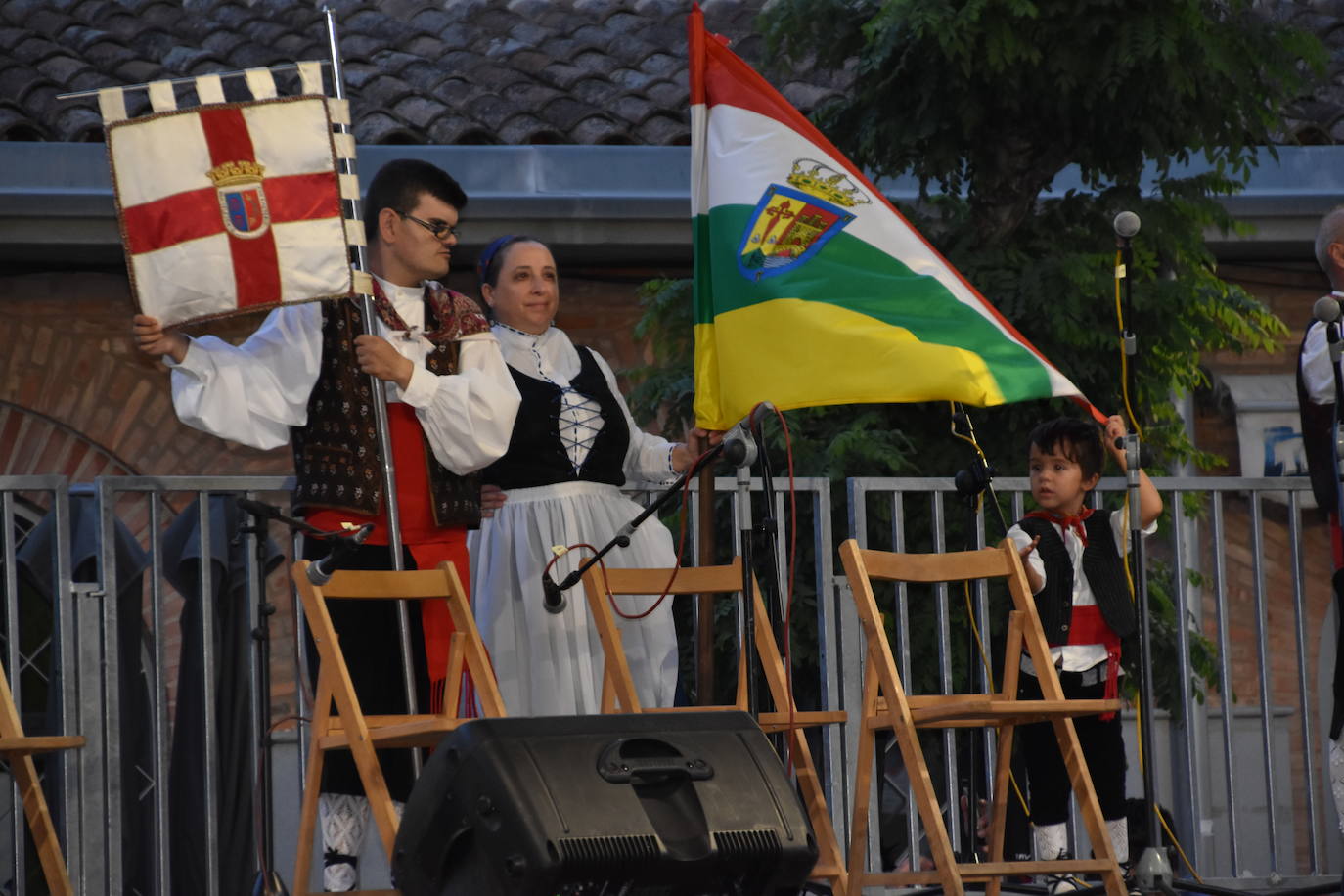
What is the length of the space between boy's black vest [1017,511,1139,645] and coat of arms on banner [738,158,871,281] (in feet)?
3.13

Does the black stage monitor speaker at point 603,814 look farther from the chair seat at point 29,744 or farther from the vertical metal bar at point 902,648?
the vertical metal bar at point 902,648

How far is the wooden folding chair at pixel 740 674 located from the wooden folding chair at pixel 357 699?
355mm

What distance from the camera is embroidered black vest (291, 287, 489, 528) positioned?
4617 millimetres

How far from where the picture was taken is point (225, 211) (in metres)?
4.65

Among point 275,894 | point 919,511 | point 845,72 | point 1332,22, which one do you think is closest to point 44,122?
point 845,72

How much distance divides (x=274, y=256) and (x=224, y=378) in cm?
31

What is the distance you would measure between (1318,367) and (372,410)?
2.54 metres

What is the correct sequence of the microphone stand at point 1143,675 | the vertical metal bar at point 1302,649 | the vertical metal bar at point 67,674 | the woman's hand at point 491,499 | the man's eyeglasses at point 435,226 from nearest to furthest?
the microphone stand at point 1143,675 → the man's eyeglasses at point 435,226 → the vertical metal bar at point 67,674 → the woman's hand at point 491,499 → the vertical metal bar at point 1302,649

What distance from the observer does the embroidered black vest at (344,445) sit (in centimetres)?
462

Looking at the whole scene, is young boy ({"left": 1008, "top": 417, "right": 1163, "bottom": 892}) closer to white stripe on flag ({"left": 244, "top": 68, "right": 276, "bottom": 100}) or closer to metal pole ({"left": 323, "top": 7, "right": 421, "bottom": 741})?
metal pole ({"left": 323, "top": 7, "right": 421, "bottom": 741})

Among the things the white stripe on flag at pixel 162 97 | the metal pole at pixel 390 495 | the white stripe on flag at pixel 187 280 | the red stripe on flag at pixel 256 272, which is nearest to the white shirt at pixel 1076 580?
the metal pole at pixel 390 495

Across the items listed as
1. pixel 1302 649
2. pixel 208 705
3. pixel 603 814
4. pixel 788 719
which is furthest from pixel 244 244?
pixel 1302 649

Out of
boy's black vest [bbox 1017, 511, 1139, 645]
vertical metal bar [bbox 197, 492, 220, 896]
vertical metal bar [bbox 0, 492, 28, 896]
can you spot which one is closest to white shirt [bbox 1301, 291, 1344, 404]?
boy's black vest [bbox 1017, 511, 1139, 645]

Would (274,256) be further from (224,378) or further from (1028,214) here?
(1028,214)
